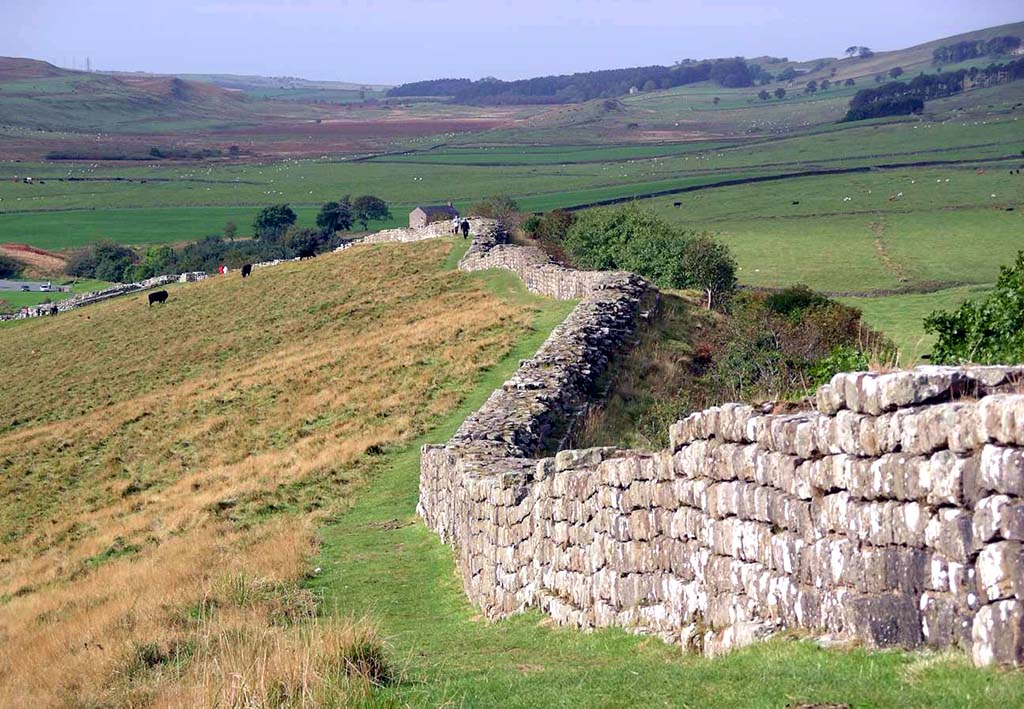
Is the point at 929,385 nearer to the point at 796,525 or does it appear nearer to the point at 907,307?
the point at 796,525

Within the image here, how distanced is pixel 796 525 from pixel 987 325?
14.1m

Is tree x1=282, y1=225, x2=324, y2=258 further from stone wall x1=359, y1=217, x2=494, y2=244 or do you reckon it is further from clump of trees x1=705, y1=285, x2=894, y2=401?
clump of trees x1=705, y1=285, x2=894, y2=401

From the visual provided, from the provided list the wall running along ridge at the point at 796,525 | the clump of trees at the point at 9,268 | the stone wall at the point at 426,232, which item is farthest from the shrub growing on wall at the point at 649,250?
the clump of trees at the point at 9,268

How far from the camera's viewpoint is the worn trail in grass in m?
7.70

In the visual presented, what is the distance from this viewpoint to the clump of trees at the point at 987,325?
2130 centimetres

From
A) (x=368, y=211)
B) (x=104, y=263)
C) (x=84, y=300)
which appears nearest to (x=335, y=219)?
(x=368, y=211)

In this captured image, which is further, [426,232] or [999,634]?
[426,232]

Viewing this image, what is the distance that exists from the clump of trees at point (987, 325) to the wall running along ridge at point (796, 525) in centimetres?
853

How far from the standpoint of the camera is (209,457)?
1299 inches

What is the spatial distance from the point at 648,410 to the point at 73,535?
1170 cm


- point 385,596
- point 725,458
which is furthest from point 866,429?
point 385,596

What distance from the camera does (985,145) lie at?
166 meters

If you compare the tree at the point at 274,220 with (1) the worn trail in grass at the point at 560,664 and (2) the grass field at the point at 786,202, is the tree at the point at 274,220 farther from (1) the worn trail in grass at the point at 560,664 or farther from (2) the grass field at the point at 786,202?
(1) the worn trail in grass at the point at 560,664

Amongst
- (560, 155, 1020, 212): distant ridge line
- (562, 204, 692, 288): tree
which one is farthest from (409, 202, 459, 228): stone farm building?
(560, 155, 1020, 212): distant ridge line
